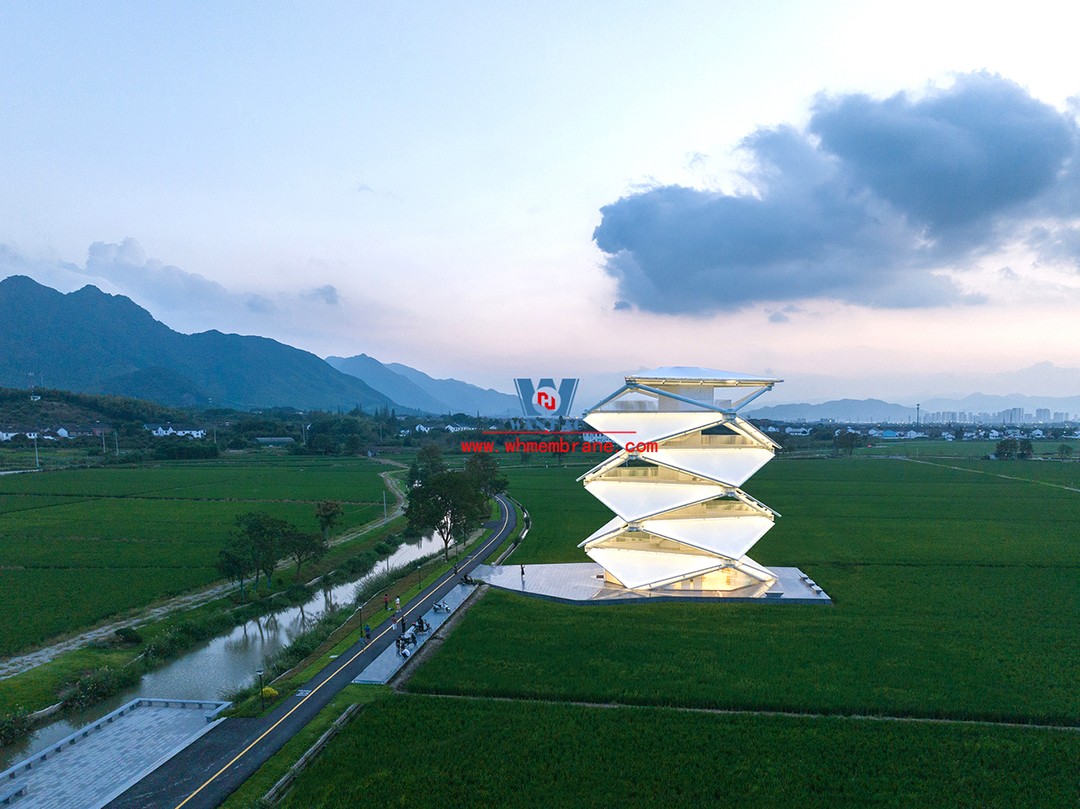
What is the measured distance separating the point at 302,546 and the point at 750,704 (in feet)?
86.8

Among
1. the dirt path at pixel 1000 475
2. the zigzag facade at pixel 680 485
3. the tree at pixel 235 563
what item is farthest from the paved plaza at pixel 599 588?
the dirt path at pixel 1000 475

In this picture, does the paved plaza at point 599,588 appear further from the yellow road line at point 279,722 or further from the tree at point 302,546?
the tree at point 302,546

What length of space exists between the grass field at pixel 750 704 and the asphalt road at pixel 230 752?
1.99 m

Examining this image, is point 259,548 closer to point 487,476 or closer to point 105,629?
point 105,629

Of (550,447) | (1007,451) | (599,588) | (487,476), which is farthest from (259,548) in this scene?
(1007,451)

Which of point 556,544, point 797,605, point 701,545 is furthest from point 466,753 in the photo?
point 556,544

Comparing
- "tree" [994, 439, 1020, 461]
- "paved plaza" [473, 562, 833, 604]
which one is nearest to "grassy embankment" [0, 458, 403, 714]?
"paved plaza" [473, 562, 833, 604]

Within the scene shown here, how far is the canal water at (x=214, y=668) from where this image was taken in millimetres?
18188

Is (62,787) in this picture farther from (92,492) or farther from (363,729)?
(92,492)

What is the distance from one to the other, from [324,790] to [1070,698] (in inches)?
929

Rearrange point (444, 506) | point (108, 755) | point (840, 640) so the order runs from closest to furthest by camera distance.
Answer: point (108, 755) < point (840, 640) < point (444, 506)

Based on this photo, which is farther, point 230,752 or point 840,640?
point 840,640

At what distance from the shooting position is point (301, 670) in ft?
68.9

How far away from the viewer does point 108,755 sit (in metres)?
15.9
